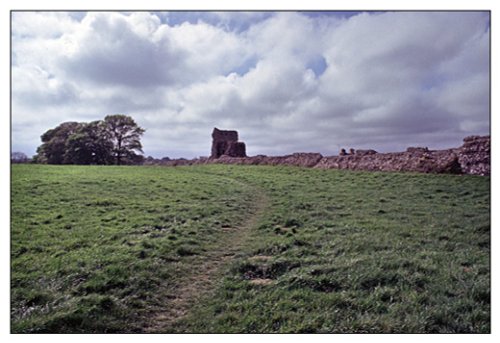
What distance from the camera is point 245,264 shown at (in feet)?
19.5

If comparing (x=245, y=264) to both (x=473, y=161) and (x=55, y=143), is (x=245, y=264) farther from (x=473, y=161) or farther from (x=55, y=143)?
(x=473, y=161)

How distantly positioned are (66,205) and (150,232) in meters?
4.59

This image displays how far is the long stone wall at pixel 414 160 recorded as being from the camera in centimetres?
1208

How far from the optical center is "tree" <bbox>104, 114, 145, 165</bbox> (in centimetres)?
1027

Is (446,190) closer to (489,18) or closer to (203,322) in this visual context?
(489,18)

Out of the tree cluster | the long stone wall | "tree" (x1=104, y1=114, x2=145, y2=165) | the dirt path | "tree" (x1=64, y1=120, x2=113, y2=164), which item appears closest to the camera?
the dirt path

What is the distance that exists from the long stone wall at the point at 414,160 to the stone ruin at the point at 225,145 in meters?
14.9

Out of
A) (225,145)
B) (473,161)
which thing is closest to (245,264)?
(473,161)

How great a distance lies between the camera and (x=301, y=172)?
86.2 feet

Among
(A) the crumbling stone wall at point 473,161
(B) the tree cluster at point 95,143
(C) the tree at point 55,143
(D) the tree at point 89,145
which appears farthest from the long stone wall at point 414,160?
(C) the tree at point 55,143

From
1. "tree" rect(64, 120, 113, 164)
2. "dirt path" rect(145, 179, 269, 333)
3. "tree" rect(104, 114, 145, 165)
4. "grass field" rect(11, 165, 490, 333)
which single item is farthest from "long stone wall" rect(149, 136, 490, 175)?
"dirt path" rect(145, 179, 269, 333)

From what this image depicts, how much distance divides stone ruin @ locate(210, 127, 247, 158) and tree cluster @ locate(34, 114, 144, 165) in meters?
36.0

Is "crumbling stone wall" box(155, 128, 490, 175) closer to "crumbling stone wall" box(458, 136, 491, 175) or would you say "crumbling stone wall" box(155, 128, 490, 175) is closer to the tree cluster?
"crumbling stone wall" box(458, 136, 491, 175)
